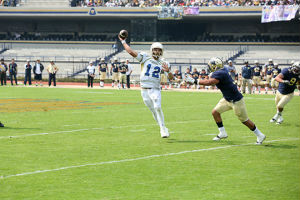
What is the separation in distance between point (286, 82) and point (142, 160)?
6.20 meters

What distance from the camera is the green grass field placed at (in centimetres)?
643

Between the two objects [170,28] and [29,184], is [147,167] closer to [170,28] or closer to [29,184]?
[29,184]

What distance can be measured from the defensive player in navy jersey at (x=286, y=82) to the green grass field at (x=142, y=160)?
52 cm

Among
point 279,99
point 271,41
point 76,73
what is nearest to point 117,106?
point 279,99

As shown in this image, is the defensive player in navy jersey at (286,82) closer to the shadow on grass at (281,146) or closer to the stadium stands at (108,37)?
the shadow on grass at (281,146)

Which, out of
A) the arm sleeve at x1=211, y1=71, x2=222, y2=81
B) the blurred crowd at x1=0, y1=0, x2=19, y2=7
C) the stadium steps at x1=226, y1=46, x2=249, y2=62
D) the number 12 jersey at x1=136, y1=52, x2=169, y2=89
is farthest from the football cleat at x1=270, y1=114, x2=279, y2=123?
the blurred crowd at x1=0, y1=0, x2=19, y2=7

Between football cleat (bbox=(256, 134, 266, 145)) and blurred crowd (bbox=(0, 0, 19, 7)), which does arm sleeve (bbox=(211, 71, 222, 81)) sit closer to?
football cleat (bbox=(256, 134, 266, 145))

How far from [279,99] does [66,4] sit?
4332cm

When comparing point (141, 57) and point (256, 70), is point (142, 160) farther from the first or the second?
point (256, 70)

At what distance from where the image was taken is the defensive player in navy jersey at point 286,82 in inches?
535

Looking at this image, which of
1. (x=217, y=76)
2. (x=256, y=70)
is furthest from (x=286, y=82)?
(x=256, y=70)

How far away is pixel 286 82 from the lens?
13359mm

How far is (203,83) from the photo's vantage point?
9.94 m

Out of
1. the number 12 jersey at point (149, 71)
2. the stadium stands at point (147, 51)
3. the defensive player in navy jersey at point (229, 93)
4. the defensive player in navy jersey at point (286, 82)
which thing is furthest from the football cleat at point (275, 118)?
the stadium stands at point (147, 51)
